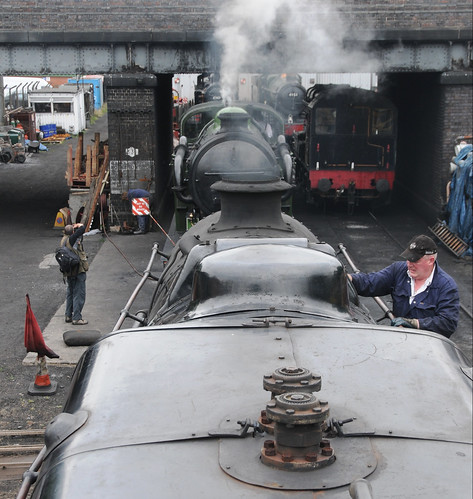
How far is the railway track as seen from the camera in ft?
24.2

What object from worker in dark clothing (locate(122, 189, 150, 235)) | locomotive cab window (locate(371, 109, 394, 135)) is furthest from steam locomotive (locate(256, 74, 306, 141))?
worker in dark clothing (locate(122, 189, 150, 235))

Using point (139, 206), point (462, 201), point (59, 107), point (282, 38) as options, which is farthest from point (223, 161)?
point (59, 107)

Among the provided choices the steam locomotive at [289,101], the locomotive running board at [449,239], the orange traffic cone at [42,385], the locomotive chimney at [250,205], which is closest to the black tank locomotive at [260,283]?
the locomotive chimney at [250,205]

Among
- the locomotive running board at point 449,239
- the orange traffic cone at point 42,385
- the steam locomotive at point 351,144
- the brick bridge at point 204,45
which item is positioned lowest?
the locomotive running board at point 449,239

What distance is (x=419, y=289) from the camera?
6.22 m

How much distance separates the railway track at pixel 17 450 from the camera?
7363mm

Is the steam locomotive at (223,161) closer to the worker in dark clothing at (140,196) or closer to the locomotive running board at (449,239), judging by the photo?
the worker in dark clothing at (140,196)

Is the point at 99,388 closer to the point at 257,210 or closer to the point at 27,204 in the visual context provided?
the point at 257,210

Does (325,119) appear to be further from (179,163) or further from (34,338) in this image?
→ (34,338)

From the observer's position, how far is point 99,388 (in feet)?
13.7

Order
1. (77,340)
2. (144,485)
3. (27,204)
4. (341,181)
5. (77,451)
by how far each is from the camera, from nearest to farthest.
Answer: (144,485)
(77,451)
(77,340)
(341,181)
(27,204)

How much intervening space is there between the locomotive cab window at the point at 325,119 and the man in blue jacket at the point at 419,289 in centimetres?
1564

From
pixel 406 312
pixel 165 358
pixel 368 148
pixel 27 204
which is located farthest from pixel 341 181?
pixel 165 358

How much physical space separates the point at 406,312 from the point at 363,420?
268cm
